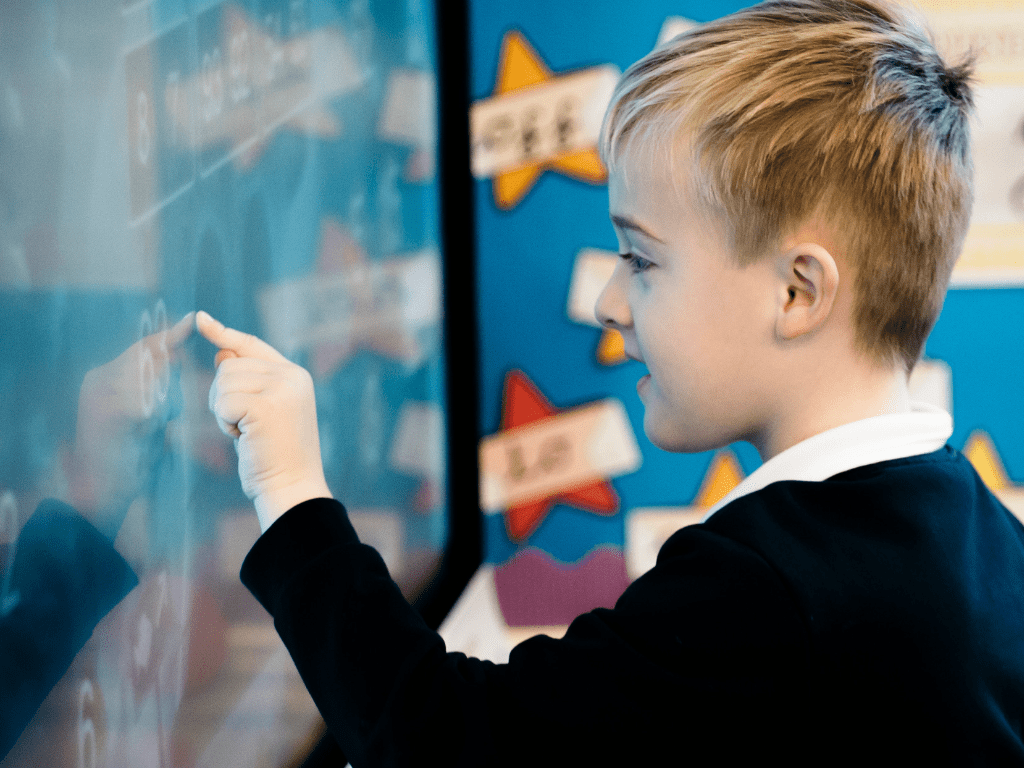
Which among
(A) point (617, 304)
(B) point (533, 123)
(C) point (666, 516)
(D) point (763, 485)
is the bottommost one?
(C) point (666, 516)

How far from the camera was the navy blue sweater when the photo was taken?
1.27 feet

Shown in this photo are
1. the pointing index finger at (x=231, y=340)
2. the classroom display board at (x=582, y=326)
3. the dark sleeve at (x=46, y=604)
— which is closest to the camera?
the dark sleeve at (x=46, y=604)

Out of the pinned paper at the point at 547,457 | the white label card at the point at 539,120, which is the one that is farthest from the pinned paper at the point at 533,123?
the pinned paper at the point at 547,457

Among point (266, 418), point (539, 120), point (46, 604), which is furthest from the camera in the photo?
point (539, 120)

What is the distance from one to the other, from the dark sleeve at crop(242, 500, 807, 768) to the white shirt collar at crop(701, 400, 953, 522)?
0.24 feet

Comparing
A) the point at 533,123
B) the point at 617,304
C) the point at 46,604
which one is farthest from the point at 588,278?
the point at 46,604

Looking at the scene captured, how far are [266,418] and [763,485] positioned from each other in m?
0.26

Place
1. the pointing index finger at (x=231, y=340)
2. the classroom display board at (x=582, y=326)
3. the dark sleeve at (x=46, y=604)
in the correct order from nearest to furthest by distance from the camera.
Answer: the dark sleeve at (x=46, y=604), the pointing index finger at (x=231, y=340), the classroom display board at (x=582, y=326)

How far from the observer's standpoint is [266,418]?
0.43 m

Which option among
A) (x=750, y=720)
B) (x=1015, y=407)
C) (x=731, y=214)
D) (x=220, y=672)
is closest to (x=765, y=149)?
(x=731, y=214)

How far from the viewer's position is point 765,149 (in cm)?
45

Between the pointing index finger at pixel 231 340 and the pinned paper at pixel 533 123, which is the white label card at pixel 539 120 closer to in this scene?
the pinned paper at pixel 533 123

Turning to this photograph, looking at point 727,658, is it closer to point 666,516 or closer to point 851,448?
point 851,448

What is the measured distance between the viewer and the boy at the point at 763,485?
0.39 meters
